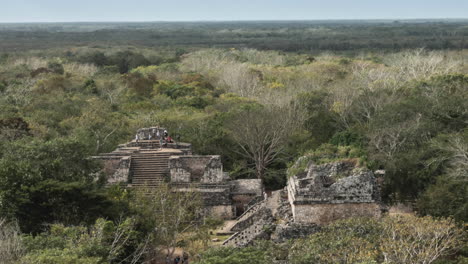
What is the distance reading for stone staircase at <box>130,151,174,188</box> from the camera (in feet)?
85.7

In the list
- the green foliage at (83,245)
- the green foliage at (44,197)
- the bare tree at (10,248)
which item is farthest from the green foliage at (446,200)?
the bare tree at (10,248)

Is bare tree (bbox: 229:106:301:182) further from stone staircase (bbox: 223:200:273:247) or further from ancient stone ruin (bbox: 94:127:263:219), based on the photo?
stone staircase (bbox: 223:200:273:247)

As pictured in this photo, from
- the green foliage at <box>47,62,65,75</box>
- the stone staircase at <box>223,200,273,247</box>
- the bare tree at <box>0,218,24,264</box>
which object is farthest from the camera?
the green foliage at <box>47,62,65,75</box>

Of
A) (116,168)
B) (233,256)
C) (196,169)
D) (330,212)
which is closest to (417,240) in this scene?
(330,212)

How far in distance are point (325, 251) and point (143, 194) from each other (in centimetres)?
796

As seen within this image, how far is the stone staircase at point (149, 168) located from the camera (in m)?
26.1

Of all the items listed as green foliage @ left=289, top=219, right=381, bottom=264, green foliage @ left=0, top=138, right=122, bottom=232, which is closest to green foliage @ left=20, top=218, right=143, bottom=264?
green foliage @ left=0, top=138, right=122, bottom=232

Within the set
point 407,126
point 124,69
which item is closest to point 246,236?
point 407,126

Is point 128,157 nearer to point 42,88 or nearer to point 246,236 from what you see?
point 246,236

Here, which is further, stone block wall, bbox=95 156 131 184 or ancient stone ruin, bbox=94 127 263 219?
stone block wall, bbox=95 156 131 184

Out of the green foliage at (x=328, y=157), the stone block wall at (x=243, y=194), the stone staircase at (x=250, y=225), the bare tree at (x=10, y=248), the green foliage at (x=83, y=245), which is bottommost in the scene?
the stone block wall at (x=243, y=194)

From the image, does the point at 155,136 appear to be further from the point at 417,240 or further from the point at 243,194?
the point at 417,240

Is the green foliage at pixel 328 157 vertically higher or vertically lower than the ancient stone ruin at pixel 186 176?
higher

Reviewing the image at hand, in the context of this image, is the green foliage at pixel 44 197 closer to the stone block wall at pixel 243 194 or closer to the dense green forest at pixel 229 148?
the dense green forest at pixel 229 148
